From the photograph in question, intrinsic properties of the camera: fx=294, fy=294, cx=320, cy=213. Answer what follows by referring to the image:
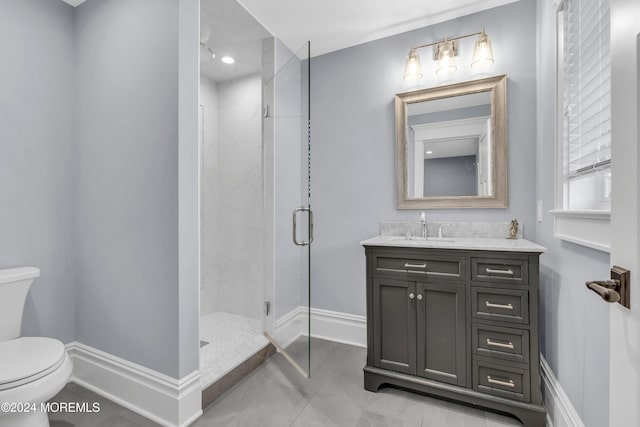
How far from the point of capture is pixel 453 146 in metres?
2.21

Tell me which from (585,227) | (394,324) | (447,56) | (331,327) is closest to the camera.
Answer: (585,227)

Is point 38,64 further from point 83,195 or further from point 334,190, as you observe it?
point 334,190

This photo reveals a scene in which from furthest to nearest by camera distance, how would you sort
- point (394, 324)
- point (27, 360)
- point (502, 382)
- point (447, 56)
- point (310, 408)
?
point (447, 56)
point (394, 324)
point (310, 408)
point (502, 382)
point (27, 360)

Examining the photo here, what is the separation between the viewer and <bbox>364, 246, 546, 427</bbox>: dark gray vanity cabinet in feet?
5.07

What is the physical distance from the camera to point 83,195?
1975 mm

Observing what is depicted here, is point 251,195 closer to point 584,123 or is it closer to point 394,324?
point 394,324

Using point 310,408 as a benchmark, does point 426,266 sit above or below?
above

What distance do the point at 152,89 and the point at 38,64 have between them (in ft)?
2.94

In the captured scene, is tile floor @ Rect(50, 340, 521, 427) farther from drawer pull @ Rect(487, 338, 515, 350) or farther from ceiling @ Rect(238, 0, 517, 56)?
ceiling @ Rect(238, 0, 517, 56)

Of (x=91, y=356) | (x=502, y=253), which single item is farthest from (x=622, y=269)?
(x=91, y=356)

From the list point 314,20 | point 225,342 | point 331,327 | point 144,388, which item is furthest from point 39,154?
point 331,327

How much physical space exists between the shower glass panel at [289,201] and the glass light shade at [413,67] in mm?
788

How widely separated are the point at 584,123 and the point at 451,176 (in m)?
0.95

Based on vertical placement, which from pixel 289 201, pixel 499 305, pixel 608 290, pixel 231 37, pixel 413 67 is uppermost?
pixel 231 37
